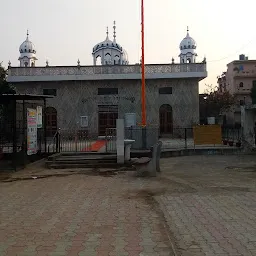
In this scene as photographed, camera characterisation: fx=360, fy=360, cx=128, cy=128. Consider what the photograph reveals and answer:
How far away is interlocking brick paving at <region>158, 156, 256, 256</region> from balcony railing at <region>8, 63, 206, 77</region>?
872 inches

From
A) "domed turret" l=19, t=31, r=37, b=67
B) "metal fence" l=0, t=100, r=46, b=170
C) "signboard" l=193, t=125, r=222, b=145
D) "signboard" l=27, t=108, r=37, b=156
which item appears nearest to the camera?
"metal fence" l=0, t=100, r=46, b=170

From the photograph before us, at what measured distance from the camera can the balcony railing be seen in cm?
3312

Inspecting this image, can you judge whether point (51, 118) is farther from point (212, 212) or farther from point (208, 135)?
point (212, 212)

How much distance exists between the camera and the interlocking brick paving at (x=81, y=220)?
4.80 meters

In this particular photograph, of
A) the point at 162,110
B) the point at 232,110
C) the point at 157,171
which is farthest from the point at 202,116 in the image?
the point at 157,171

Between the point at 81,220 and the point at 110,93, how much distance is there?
2765cm

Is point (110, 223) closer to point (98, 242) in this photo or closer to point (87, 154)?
point (98, 242)

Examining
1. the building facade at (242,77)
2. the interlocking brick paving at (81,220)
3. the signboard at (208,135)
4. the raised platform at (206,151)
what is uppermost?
the building facade at (242,77)

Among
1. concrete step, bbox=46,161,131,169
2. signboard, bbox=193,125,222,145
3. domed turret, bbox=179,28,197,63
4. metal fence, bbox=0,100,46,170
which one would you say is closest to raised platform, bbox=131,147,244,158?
signboard, bbox=193,125,222,145

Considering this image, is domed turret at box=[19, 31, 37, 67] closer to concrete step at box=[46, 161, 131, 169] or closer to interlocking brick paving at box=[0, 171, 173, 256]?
concrete step at box=[46, 161, 131, 169]

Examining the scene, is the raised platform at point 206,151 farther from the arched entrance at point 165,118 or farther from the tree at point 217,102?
the tree at point 217,102

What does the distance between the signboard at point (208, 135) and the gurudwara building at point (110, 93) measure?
12468 millimetres

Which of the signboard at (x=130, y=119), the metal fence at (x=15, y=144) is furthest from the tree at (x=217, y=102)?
the metal fence at (x=15, y=144)

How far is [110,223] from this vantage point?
6.01 meters
